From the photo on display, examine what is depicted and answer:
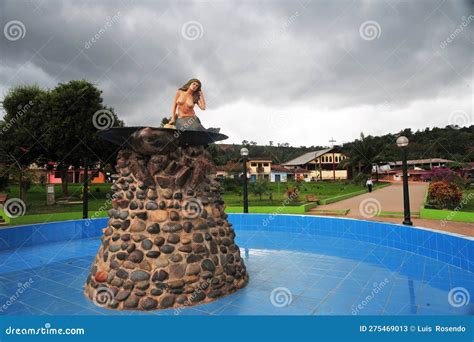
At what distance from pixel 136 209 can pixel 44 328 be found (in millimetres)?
1944

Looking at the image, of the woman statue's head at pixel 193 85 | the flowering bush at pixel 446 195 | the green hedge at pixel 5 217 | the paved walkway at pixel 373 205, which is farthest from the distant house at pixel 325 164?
the woman statue's head at pixel 193 85

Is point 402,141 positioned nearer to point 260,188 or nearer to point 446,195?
point 446,195

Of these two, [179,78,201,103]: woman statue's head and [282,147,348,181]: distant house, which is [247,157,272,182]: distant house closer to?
[282,147,348,181]: distant house

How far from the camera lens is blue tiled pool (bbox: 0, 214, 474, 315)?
4527 millimetres

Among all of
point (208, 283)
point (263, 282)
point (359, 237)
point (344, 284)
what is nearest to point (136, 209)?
point (208, 283)

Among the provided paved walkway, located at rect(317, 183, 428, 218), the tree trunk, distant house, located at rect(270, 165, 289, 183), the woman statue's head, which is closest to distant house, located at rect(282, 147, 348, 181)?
distant house, located at rect(270, 165, 289, 183)

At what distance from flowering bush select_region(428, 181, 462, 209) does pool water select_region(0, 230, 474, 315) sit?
233 inches

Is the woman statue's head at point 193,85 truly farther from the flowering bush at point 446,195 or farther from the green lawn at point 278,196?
the green lawn at point 278,196

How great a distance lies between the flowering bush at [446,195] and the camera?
12164 mm

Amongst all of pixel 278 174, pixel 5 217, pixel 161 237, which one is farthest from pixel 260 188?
pixel 278 174

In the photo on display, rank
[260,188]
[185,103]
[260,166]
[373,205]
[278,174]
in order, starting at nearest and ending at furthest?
1. [185,103]
2. [373,205]
3. [260,188]
4. [260,166]
5. [278,174]

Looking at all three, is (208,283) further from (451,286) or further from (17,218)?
(17,218)

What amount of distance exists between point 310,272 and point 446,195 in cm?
937

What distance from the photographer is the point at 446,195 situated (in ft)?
40.0
